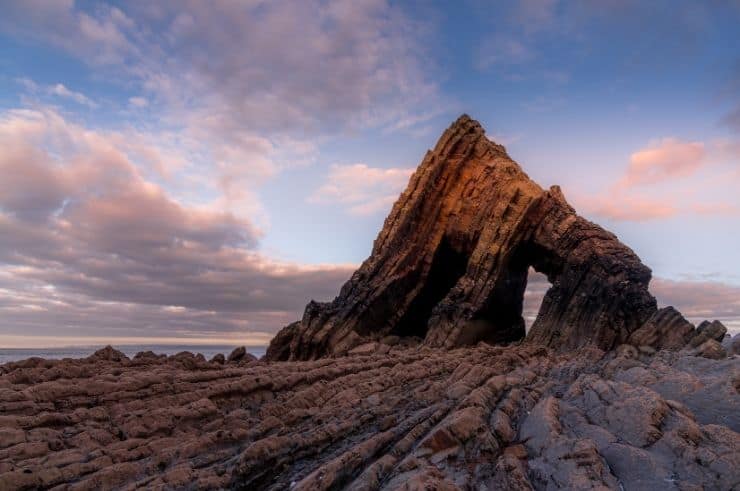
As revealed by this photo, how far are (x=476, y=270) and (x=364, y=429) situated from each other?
23.1 m

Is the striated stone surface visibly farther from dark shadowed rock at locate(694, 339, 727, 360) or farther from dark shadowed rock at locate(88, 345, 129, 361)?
dark shadowed rock at locate(88, 345, 129, 361)

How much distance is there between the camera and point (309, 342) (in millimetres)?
32344

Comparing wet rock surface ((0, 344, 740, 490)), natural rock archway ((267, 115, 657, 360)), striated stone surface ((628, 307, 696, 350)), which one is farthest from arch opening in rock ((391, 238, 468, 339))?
wet rock surface ((0, 344, 740, 490))

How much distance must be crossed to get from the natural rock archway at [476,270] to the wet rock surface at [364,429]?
14.2m

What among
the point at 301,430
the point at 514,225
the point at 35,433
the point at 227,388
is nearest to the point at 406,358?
the point at 227,388

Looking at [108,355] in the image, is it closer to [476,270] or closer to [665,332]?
[476,270]

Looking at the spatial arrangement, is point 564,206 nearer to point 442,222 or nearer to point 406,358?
point 442,222

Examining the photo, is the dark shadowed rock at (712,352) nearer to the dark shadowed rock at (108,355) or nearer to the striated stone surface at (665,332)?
the striated stone surface at (665,332)

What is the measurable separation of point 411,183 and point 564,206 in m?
10.0

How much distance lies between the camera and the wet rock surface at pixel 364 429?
7.89m

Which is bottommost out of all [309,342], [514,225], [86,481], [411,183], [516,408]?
[86,481]

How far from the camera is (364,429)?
1183cm

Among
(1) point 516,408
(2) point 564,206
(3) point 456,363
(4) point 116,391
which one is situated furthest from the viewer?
(2) point 564,206

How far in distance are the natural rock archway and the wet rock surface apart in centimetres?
1424
